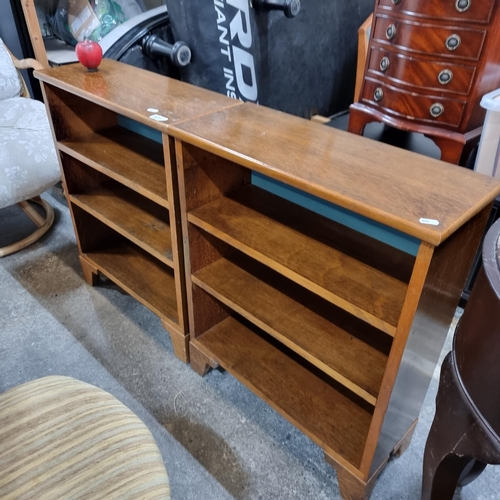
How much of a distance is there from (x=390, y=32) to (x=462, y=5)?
237 mm

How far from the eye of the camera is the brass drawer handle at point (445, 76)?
4.66ft

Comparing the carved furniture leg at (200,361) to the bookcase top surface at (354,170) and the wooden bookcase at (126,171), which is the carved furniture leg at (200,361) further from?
the bookcase top surface at (354,170)

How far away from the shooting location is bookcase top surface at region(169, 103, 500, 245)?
0.75 m

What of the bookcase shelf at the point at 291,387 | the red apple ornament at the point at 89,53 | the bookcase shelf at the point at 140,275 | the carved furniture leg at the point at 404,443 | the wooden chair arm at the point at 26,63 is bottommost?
the carved furniture leg at the point at 404,443

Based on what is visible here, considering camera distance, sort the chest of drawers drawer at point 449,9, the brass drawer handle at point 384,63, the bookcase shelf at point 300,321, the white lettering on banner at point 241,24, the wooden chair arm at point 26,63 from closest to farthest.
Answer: the bookcase shelf at point 300,321, the chest of drawers drawer at point 449,9, the brass drawer handle at point 384,63, the white lettering on banner at point 241,24, the wooden chair arm at point 26,63

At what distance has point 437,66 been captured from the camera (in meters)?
1.43

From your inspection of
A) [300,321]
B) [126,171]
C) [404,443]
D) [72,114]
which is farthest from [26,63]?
[404,443]

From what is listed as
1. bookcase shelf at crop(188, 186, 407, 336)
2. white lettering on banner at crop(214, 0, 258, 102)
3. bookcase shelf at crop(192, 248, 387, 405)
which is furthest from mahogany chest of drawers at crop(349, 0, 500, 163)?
bookcase shelf at crop(192, 248, 387, 405)

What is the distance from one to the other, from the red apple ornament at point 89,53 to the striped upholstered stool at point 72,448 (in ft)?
3.24

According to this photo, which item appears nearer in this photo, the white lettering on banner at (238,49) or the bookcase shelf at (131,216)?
the bookcase shelf at (131,216)

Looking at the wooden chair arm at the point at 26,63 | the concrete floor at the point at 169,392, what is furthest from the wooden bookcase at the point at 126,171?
the wooden chair arm at the point at 26,63

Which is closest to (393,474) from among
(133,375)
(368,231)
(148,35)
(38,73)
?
(368,231)

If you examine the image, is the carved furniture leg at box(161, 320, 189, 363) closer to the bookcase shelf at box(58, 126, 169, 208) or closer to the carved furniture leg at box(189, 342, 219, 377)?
the carved furniture leg at box(189, 342, 219, 377)

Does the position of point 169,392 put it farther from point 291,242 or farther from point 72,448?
point 291,242
